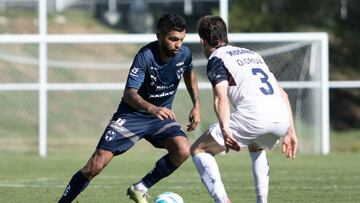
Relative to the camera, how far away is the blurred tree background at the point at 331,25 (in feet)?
91.0

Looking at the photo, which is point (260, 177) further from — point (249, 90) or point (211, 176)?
point (249, 90)

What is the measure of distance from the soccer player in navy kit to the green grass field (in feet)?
3.18

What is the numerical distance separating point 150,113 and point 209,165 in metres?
0.93

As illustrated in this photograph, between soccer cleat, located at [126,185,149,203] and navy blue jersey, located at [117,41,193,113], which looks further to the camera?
soccer cleat, located at [126,185,149,203]

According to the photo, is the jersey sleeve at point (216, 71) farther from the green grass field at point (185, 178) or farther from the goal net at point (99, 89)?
the goal net at point (99, 89)

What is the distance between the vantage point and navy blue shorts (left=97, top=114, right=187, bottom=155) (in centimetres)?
1037

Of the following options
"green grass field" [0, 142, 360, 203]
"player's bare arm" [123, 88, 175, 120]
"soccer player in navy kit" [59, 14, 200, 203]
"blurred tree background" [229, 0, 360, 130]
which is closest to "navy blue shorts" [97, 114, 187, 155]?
"soccer player in navy kit" [59, 14, 200, 203]

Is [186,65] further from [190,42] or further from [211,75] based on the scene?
[190,42]

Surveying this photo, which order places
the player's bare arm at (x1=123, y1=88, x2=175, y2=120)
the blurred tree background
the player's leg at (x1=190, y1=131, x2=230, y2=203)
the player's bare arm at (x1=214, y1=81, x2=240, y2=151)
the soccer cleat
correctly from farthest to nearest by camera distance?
the blurred tree background
the soccer cleat
the player's bare arm at (x1=123, y1=88, x2=175, y2=120)
the player's leg at (x1=190, y1=131, x2=230, y2=203)
the player's bare arm at (x1=214, y1=81, x2=240, y2=151)

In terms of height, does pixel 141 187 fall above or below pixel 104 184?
above

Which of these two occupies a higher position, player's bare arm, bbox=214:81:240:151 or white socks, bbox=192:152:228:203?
player's bare arm, bbox=214:81:240:151

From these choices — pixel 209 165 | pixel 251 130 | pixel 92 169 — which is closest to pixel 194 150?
pixel 209 165

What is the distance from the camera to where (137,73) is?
10.1 meters

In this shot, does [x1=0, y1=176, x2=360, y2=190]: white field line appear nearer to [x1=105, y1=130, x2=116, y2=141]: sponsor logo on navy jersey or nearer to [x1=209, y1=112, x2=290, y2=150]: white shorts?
[x1=105, y1=130, x2=116, y2=141]: sponsor logo on navy jersey
